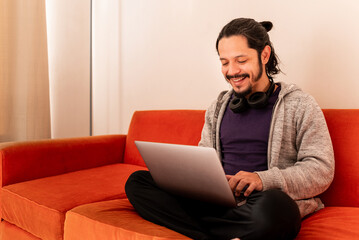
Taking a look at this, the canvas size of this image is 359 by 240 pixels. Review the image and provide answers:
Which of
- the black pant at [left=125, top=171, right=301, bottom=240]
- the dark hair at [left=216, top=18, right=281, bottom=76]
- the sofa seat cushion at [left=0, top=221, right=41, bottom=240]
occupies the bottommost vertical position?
the sofa seat cushion at [left=0, top=221, right=41, bottom=240]

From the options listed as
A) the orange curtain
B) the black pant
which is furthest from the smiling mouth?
the orange curtain

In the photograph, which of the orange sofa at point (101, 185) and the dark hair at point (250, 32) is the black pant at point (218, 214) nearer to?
the orange sofa at point (101, 185)

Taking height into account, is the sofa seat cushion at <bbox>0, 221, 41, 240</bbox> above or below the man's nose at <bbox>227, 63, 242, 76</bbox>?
below

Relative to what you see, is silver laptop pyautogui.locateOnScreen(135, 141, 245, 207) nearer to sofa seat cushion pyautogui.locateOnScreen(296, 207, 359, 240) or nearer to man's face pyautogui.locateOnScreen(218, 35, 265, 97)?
sofa seat cushion pyautogui.locateOnScreen(296, 207, 359, 240)

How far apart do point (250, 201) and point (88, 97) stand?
7.17ft

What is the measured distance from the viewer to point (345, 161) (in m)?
1.17

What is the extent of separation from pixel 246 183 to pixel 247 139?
0.90 feet

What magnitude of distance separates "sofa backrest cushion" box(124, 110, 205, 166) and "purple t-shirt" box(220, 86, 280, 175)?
1.38ft

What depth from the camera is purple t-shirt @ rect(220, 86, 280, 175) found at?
1158mm

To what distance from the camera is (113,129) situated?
2664 millimetres

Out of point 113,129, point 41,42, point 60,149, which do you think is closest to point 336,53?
point 60,149

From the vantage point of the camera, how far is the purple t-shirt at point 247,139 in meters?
1.16

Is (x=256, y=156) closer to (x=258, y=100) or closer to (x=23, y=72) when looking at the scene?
(x=258, y=100)

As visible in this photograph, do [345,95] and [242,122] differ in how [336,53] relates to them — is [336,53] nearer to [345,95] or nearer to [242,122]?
[345,95]
